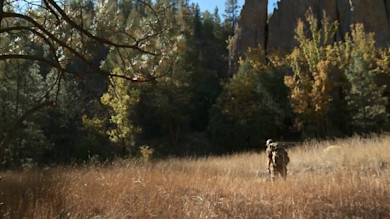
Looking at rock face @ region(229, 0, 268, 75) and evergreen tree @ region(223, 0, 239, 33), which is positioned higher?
evergreen tree @ region(223, 0, 239, 33)

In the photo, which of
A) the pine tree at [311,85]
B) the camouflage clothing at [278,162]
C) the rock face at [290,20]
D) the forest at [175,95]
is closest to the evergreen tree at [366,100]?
the forest at [175,95]

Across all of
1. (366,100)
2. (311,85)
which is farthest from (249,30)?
(366,100)

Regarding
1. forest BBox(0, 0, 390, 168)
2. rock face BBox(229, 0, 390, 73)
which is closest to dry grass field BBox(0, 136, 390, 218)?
forest BBox(0, 0, 390, 168)

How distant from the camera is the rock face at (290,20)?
102ft

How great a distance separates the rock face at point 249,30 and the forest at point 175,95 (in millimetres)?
2423

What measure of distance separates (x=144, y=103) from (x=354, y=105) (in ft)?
62.6

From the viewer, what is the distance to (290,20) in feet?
119

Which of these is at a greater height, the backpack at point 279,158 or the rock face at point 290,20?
the rock face at point 290,20

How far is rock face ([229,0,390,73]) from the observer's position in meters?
31.0

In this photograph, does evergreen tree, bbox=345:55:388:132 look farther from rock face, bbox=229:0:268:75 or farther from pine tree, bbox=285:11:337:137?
rock face, bbox=229:0:268:75

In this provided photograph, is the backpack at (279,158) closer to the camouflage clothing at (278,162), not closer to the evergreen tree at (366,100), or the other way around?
the camouflage clothing at (278,162)

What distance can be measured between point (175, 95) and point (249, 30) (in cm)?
1071

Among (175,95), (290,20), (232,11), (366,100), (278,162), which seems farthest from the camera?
(232,11)

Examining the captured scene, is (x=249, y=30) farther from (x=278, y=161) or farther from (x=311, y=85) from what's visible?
(x=278, y=161)
